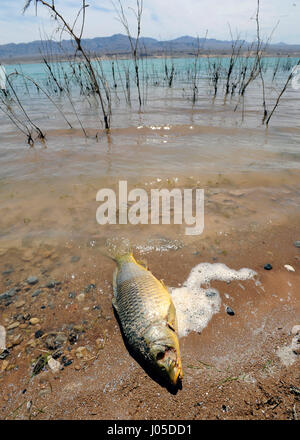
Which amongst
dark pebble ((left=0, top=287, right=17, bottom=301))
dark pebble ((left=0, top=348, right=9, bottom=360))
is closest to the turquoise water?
dark pebble ((left=0, top=287, right=17, bottom=301))

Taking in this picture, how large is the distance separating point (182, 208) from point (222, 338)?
2.33m

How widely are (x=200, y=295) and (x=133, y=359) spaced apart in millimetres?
985

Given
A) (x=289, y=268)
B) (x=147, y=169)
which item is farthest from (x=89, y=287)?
(x=147, y=169)

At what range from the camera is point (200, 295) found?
2715 mm

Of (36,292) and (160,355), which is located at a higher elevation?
(160,355)

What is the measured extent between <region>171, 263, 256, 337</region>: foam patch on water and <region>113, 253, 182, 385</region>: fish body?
7.1 inches

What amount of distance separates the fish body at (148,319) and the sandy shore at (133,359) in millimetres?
180

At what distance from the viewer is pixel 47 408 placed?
188cm

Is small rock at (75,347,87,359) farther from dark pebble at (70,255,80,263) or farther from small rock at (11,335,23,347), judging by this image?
dark pebble at (70,255,80,263)

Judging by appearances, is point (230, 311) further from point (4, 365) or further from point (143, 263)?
point (4, 365)

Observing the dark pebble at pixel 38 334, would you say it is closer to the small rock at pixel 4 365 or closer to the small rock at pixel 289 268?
the small rock at pixel 4 365

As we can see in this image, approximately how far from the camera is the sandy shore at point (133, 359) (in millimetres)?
1851

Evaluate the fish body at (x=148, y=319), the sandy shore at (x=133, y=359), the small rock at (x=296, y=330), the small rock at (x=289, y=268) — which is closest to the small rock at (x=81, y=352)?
the sandy shore at (x=133, y=359)
